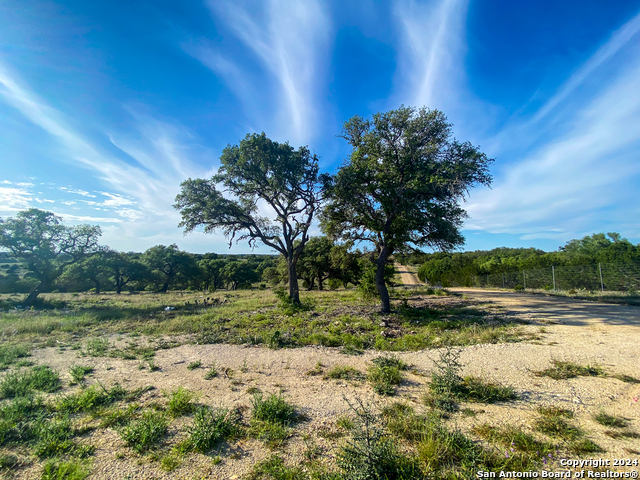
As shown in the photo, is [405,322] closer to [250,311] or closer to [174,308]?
[250,311]

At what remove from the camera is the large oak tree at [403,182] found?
37.2 feet

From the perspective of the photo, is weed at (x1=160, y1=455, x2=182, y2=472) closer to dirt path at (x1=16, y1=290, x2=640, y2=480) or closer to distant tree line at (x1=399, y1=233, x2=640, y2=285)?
dirt path at (x1=16, y1=290, x2=640, y2=480)

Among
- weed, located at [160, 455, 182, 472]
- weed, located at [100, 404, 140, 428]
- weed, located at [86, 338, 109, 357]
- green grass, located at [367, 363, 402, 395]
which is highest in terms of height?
green grass, located at [367, 363, 402, 395]

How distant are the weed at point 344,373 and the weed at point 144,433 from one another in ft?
9.81

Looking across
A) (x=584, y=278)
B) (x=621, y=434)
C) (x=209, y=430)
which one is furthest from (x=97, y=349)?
(x=584, y=278)

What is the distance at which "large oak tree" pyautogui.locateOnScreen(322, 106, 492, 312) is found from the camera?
11.4 meters

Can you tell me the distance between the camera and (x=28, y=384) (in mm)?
5148

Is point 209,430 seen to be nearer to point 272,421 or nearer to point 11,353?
point 272,421

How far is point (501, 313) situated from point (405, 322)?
5.18 metres

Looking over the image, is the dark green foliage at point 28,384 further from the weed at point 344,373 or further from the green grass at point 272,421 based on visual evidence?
the weed at point 344,373

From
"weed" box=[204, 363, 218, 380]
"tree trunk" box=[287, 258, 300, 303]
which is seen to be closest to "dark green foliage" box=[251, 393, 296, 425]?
"weed" box=[204, 363, 218, 380]

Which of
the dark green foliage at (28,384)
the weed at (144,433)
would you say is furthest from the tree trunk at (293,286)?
the weed at (144,433)

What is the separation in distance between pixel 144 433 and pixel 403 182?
12.1 metres

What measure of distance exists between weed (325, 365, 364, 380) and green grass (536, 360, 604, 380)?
138 inches
